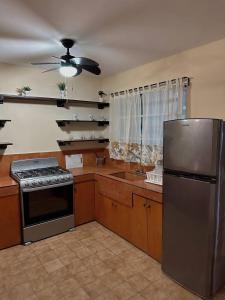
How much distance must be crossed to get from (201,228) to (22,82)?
3.14 metres

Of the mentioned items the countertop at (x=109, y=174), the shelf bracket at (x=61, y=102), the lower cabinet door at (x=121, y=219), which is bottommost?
the lower cabinet door at (x=121, y=219)

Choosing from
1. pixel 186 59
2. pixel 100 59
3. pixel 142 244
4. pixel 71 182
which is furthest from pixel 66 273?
pixel 186 59

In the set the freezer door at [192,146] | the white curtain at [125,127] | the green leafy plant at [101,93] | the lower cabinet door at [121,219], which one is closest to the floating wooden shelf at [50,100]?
the green leafy plant at [101,93]

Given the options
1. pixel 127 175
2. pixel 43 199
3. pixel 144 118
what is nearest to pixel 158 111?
pixel 144 118

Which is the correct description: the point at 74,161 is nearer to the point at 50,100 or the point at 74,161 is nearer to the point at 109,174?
the point at 109,174

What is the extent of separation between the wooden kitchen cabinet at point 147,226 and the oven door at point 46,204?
1041mm

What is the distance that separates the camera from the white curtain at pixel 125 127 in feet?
11.6

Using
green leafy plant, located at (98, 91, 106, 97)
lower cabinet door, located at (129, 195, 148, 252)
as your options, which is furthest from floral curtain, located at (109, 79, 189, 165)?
lower cabinet door, located at (129, 195, 148, 252)

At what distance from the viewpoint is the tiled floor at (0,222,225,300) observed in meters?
2.13

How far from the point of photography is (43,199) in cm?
314

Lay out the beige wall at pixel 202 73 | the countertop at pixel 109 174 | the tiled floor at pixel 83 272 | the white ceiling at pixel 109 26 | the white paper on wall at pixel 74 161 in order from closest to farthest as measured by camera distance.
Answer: the white ceiling at pixel 109 26 → the tiled floor at pixel 83 272 → the beige wall at pixel 202 73 → the countertop at pixel 109 174 → the white paper on wall at pixel 74 161

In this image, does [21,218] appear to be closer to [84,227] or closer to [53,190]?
[53,190]

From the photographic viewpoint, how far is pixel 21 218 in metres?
2.97

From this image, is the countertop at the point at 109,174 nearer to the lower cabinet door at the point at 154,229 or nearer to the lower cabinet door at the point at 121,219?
the lower cabinet door at the point at 154,229
